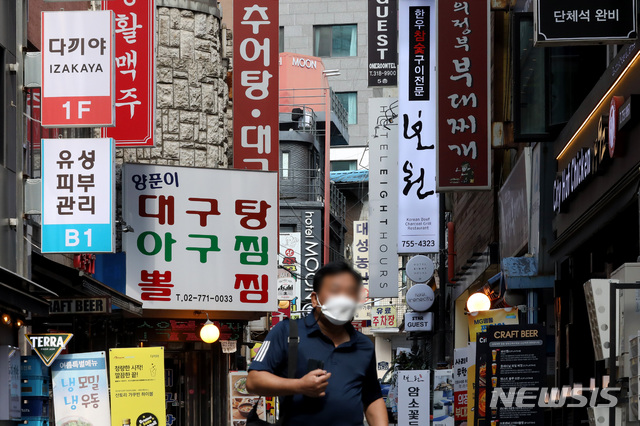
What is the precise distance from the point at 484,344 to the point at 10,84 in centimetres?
691

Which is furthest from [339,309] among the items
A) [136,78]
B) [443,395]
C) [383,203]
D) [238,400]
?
[383,203]

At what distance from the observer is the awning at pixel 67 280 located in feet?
48.3

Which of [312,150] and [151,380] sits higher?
[312,150]

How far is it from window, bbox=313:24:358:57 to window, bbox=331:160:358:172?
664cm

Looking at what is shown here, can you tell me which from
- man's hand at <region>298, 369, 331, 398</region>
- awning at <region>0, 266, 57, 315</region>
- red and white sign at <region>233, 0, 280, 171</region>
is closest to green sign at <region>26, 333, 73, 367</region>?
awning at <region>0, 266, 57, 315</region>

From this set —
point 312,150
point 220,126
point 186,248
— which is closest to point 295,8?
point 312,150

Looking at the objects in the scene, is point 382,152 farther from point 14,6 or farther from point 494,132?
point 14,6

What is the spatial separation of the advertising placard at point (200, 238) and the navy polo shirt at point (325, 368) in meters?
15.3

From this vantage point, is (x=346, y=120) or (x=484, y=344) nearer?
(x=484, y=344)

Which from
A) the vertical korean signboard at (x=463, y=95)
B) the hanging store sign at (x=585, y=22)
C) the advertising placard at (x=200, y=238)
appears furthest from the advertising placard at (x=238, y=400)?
the hanging store sign at (x=585, y=22)

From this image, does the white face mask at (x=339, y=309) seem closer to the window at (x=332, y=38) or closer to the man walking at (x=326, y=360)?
the man walking at (x=326, y=360)

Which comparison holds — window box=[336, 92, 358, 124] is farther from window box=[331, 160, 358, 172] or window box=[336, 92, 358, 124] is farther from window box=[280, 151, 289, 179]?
window box=[280, 151, 289, 179]

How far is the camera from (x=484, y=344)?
14.0 meters

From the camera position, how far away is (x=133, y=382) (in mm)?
16688
